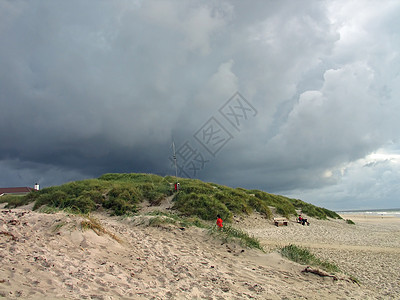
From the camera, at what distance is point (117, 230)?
9.99 meters

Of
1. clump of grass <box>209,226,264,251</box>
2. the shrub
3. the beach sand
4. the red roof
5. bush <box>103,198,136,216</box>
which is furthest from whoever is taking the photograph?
the red roof

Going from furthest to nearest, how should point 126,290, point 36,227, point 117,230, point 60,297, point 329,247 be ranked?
point 329,247
point 117,230
point 36,227
point 126,290
point 60,297

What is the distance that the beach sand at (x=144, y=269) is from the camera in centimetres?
519

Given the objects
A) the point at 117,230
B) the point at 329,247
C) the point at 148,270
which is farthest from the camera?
the point at 329,247

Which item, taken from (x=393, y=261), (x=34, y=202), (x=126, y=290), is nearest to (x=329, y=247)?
(x=393, y=261)

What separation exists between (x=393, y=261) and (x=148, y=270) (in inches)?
455

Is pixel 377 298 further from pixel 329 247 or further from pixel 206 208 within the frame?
pixel 206 208

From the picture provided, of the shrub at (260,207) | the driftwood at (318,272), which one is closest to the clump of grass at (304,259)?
the driftwood at (318,272)

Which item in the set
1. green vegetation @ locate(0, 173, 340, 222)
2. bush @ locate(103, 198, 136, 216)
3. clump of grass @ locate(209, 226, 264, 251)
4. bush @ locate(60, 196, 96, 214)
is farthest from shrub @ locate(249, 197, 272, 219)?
clump of grass @ locate(209, 226, 264, 251)

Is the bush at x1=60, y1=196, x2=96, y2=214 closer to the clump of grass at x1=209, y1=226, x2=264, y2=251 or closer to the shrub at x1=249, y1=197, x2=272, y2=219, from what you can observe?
the clump of grass at x1=209, y1=226, x2=264, y2=251

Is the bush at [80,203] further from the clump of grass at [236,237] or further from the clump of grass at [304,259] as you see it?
the clump of grass at [304,259]

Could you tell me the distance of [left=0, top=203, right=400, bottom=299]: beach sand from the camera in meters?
5.19

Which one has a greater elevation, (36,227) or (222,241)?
(36,227)

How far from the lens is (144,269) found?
688 cm
